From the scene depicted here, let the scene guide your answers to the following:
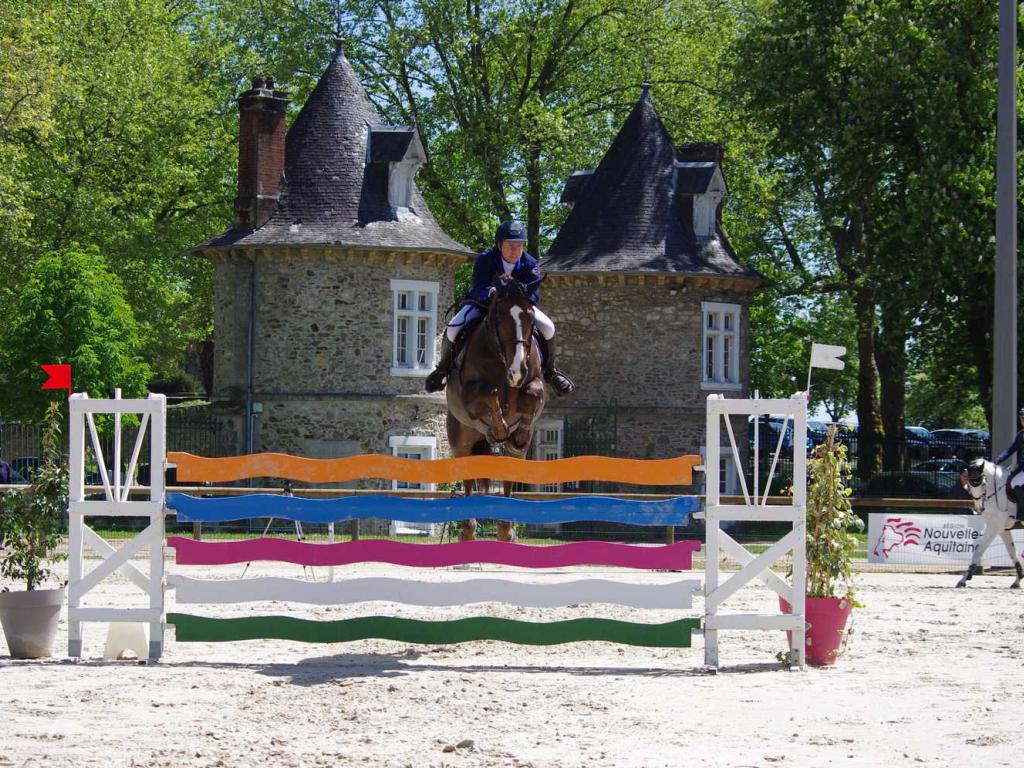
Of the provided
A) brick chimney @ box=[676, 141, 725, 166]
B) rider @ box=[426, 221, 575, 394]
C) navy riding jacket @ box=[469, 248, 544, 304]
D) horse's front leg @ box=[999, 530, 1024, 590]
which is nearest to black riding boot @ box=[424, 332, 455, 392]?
rider @ box=[426, 221, 575, 394]

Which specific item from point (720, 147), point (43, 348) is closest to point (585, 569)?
point (43, 348)

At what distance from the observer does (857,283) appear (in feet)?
114

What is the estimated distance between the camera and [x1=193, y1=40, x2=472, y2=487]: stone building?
108 feet

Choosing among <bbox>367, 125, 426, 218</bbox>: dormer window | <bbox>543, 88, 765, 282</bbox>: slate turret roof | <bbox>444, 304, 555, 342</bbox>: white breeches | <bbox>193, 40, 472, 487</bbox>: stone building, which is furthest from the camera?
<bbox>543, 88, 765, 282</bbox>: slate turret roof

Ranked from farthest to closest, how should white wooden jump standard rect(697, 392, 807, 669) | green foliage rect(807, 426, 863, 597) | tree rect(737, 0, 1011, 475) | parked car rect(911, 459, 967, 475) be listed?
parked car rect(911, 459, 967, 475), tree rect(737, 0, 1011, 475), green foliage rect(807, 426, 863, 597), white wooden jump standard rect(697, 392, 807, 669)

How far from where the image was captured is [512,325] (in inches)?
477

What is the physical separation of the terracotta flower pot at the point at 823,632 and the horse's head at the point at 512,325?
110 inches

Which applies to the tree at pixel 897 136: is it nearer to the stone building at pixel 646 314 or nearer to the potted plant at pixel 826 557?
the stone building at pixel 646 314

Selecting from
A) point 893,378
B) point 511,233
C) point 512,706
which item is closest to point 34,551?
point 512,706

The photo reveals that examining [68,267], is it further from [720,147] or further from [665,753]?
[665,753]

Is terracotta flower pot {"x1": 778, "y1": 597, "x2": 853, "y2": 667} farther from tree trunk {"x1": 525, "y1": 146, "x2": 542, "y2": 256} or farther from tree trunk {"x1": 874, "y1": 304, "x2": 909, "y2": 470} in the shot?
tree trunk {"x1": 525, "y1": 146, "x2": 542, "y2": 256}

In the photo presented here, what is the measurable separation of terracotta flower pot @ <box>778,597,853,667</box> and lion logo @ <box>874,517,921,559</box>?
474 inches

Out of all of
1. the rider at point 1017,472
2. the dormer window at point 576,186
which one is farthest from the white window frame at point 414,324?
the rider at point 1017,472

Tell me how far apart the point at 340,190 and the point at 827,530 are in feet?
76.5
